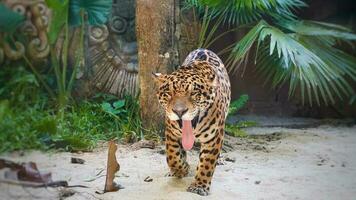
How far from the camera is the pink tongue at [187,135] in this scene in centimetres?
257

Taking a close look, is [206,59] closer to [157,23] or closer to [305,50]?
[157,23]

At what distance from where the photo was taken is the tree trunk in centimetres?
374

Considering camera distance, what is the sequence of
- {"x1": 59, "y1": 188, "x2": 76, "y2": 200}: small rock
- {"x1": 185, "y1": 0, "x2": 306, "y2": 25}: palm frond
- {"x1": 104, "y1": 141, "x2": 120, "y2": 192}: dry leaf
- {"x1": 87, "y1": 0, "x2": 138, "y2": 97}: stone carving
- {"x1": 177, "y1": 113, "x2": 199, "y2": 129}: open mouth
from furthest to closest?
{"x1": 185, "y1": 0, "x2": 306, "y2": 25}: palm frond
{"x1": 87, "y1": 0, "x2": 138, "y2": 97}: stone carving
{"x1": 177, "y1": 113, "x2": 199, "y2": 129}: open mouth
{"x1": 104, "y1": 141, "x2": 120, "y2": 192}: dry leaf
{"x1": 59, "y1": 188, "x2": 76, "y2": 200}: small rock

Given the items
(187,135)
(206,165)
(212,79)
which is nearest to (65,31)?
(187,135)

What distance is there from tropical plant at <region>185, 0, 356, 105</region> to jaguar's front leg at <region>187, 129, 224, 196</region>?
3.44ft

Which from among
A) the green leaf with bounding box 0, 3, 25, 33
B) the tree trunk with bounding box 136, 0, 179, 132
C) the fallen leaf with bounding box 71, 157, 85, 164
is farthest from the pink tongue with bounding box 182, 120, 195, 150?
the green leaf with bounding box 0, 3, 25, 33

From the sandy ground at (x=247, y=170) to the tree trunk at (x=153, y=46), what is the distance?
1.03 feet

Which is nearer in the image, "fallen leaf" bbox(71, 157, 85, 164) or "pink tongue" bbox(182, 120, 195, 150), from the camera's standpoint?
"fallen leaf" bbox(71, 157, 85, 164)

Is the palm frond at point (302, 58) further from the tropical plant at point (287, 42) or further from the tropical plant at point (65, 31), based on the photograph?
the tropical plant at point (65, 31)

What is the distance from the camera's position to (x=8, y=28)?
1.09m

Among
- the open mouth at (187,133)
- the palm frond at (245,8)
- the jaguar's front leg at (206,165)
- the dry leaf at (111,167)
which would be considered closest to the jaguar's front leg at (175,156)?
the jaguar's front leg at (206,165)

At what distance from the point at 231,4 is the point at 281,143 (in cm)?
113

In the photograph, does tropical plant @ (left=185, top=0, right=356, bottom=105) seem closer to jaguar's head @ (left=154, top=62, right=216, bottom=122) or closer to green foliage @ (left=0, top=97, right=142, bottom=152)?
jaguar's head @ (left=154, top=62, right=216, bottom=122)

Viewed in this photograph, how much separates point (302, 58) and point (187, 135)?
150 centimetres
